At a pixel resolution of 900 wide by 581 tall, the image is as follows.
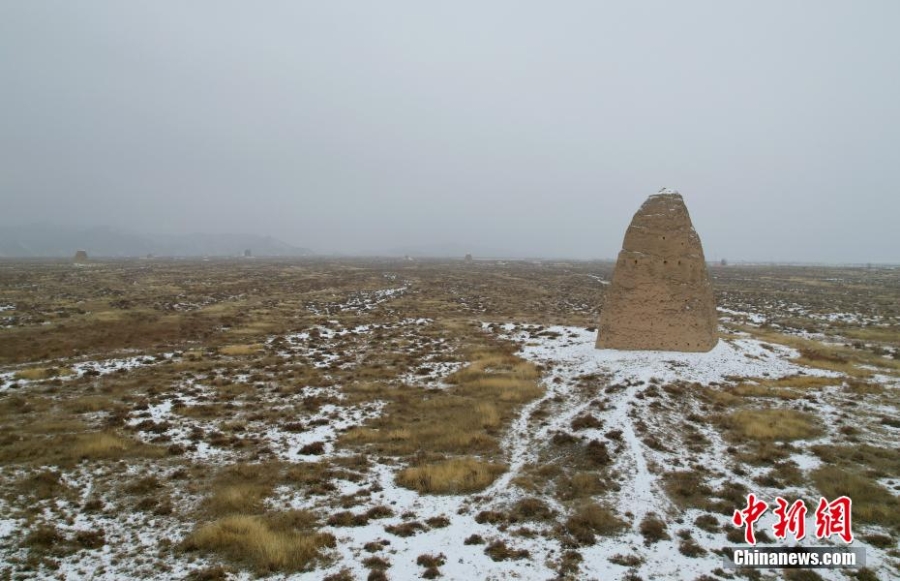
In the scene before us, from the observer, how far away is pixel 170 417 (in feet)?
49.5

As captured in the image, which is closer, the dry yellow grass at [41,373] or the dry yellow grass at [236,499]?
the dry yellow grass at [236,499]

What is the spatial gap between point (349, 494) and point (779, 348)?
884 inches

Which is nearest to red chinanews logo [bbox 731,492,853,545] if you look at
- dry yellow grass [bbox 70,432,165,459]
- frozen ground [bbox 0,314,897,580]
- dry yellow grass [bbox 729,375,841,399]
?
frozen ground [bbox 0,314,897,580]

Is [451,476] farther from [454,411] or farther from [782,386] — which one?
[782,386]

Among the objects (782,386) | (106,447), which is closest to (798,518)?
(782,386)

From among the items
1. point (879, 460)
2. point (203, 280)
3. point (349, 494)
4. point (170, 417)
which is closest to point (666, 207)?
point (879, 460)

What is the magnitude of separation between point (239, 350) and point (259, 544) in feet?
60.2

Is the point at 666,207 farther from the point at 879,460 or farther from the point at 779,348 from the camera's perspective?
the point at 879,460

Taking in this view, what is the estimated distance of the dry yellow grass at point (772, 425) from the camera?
1316cm

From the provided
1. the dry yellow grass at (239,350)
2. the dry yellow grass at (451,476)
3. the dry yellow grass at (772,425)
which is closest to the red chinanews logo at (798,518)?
the dry yellow grass at (772,425)

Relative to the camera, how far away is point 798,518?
9.20 m

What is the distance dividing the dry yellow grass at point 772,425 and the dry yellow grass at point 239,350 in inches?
863

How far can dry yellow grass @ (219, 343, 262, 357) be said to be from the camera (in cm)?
2444

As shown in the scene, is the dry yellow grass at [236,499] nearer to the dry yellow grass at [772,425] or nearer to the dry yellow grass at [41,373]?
the dry yellow grass at [772,425]
